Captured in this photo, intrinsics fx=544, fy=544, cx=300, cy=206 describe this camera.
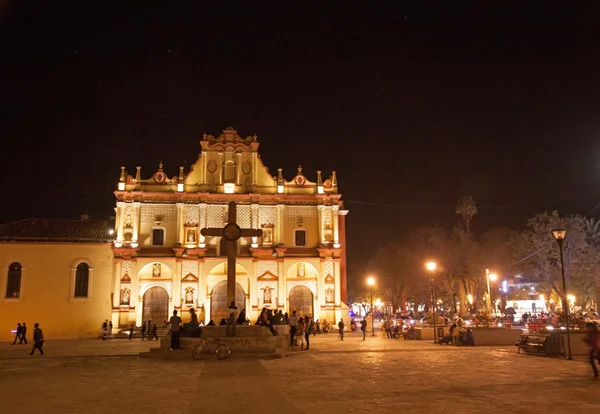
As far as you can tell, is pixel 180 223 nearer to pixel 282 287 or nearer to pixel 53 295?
pixel 282 287

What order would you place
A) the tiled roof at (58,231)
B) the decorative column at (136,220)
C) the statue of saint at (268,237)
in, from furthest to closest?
1. the statue of saint at (268,237)
2. the decorative column at (136,220)
3. the tiled roof at (58,231)

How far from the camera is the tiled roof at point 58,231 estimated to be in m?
42.0

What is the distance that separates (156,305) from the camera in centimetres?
4378

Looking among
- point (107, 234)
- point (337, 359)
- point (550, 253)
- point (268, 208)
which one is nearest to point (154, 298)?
point (107, 234)

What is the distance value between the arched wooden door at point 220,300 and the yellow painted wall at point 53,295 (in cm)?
802

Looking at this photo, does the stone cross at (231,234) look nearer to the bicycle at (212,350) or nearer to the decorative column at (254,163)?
the bicycle at (212,350)

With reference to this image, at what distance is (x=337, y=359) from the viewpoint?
20.4 m

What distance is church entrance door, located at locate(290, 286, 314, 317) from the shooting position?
45.6m

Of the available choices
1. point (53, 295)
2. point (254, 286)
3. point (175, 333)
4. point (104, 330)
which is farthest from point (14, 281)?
point (175, 333)

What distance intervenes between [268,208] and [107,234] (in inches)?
523

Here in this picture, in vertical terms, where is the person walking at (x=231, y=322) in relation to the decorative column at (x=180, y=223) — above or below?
below

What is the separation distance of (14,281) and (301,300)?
22321mm

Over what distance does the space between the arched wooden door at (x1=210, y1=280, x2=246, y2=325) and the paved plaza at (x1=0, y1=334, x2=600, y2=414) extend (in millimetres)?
23464

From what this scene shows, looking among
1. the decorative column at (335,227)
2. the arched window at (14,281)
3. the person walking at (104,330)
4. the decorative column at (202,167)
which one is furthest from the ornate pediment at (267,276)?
the arched window at (14,281)
